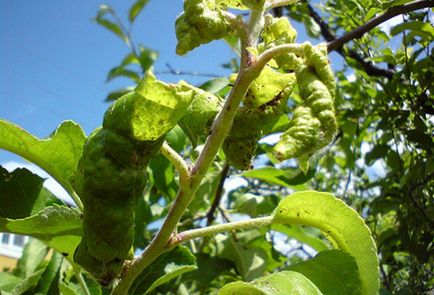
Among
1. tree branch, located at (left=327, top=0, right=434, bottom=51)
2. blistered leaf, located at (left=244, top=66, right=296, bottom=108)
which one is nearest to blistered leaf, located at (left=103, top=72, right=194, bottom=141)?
blistered leaf, located at (left=244, top=66, right=296, bottom=108)

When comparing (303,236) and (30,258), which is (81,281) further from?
(30,258)

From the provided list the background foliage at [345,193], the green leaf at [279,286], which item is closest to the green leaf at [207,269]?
the background foliage at [345,193]

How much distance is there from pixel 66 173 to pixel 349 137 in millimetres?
1398

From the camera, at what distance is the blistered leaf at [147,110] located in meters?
0.84

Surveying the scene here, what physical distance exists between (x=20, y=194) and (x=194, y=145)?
1.50 feet

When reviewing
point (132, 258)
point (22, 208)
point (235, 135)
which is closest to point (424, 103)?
point (235, 135)

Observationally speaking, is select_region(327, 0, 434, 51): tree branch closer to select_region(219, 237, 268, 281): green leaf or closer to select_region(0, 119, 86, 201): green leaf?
select_region(219, 237, 268, 281): green leaf

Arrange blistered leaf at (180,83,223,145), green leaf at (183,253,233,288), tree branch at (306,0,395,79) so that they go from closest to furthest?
blistered leaf at (180,83,223,145) < green leaf at (183,253,233,288) < tree branch at (306,0,395,79)

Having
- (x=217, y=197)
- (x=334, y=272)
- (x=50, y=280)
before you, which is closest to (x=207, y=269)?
(x=217, y=197)

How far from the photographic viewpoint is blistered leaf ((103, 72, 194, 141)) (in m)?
0.84

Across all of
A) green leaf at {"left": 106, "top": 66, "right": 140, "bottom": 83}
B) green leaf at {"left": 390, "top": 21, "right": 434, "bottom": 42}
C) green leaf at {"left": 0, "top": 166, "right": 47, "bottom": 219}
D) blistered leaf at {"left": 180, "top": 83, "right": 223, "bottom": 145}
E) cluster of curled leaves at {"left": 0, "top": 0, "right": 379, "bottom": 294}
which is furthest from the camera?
green leaf at {"left": 106, "top": 66, "right": 140, "bottom": 83}

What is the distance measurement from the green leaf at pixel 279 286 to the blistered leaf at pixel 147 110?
292mm

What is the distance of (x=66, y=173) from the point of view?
4.04 ft

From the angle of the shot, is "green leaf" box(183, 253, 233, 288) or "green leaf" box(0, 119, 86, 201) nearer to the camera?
"green leaf" box(0, 119, 86, 201)
